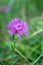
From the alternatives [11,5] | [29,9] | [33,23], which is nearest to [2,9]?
[11,5]

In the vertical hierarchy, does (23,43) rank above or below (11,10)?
below

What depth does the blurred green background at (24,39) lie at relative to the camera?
186cm

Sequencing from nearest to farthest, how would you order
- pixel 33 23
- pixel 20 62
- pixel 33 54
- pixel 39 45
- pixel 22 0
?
1. pixel 20 62
2. pixel 33 54
3. pixel 39 45
4. pixel 33 23
5. pixel 22 0

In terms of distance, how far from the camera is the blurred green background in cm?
186

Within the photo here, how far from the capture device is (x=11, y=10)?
362cm

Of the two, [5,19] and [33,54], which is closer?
[33,54]

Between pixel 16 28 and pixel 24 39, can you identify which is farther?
pixel 24 39

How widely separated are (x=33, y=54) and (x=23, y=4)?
135cm

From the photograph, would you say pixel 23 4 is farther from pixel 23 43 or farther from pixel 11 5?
pixel 23 43

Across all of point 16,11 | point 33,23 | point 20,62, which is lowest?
point 20,62

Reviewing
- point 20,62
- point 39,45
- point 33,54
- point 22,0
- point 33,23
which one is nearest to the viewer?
point 20,62

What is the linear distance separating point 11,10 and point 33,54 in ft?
4.67

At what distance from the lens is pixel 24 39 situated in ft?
8.23

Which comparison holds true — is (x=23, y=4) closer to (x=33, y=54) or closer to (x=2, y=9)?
(x=2, y=9)
